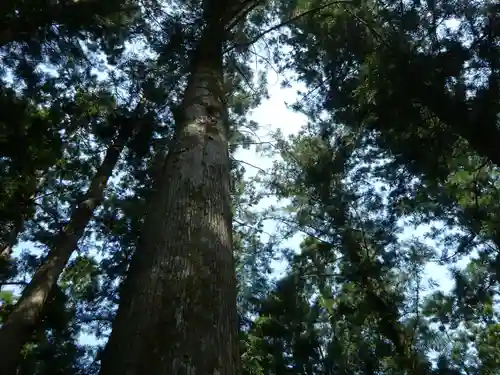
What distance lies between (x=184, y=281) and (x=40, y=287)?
15.3 ft

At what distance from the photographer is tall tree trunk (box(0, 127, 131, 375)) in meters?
4.82

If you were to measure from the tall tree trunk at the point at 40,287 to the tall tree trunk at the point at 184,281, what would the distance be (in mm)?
3566

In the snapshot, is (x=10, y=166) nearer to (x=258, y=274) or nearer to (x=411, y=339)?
(x=258, y=274)

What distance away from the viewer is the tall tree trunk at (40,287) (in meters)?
4.82

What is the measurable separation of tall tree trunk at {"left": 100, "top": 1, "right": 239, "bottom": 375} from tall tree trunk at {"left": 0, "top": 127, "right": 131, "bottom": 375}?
3566 mm

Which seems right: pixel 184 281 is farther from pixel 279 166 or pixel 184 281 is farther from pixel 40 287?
pixel 279 166

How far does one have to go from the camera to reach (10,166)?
6.52 m

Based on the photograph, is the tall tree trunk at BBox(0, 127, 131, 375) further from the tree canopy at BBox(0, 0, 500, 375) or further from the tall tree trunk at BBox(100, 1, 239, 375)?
the tall tree trunk at BBox(100, 1, 239, 375)

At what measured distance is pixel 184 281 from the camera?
5.88 feet

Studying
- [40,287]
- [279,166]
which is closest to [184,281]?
[40,287]

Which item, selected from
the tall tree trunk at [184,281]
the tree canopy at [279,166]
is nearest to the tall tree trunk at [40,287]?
the tree canopy at [279,166]

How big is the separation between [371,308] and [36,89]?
7191 mm

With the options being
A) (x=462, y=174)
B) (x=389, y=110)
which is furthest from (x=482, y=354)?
(x=389, y=110)

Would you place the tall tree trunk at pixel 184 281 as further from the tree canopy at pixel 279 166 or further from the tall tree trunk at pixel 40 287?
the tall tree trunk at pixel 40 287
